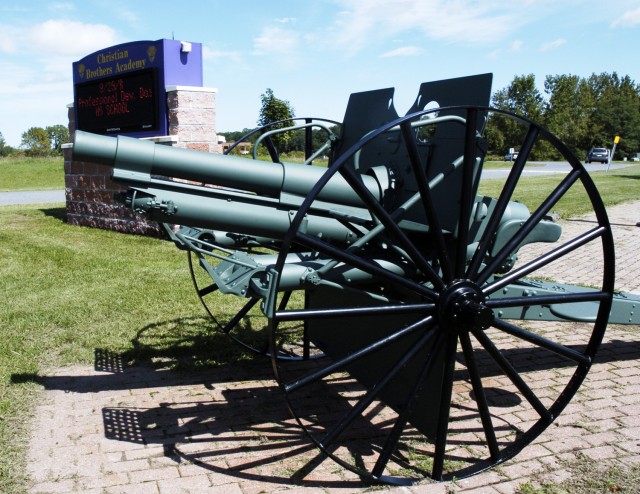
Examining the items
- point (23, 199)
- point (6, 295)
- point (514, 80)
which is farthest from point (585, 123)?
point (6, 295)

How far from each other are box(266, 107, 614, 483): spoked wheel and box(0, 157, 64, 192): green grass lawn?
1989 centimetres

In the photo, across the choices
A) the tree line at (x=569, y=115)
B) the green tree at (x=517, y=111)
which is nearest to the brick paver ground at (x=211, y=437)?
the tree line at (x=569, y=115)

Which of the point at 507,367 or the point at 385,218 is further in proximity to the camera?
the point at 507,367

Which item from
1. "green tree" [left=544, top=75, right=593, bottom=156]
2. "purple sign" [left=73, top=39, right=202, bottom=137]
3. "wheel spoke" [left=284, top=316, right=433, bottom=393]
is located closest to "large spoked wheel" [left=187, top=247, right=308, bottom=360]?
"wheel spoke" [left=284, top=316, right=433, bottom=393]

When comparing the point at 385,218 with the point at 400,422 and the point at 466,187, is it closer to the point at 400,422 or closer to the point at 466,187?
the point at 466,187

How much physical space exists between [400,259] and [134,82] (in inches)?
295

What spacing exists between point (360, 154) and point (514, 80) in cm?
5984

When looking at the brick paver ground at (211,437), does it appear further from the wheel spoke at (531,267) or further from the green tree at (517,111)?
the green tree at (517,111)

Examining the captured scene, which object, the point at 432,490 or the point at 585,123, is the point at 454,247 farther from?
the point at 585,123

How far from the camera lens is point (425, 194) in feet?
9.68

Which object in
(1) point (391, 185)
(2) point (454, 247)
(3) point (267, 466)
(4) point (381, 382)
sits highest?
(1) point (391, 185)

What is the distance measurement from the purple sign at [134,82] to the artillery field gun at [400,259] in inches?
229

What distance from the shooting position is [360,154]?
423 cm

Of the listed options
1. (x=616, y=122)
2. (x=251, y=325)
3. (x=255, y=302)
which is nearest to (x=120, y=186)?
(x=251, y=325)
